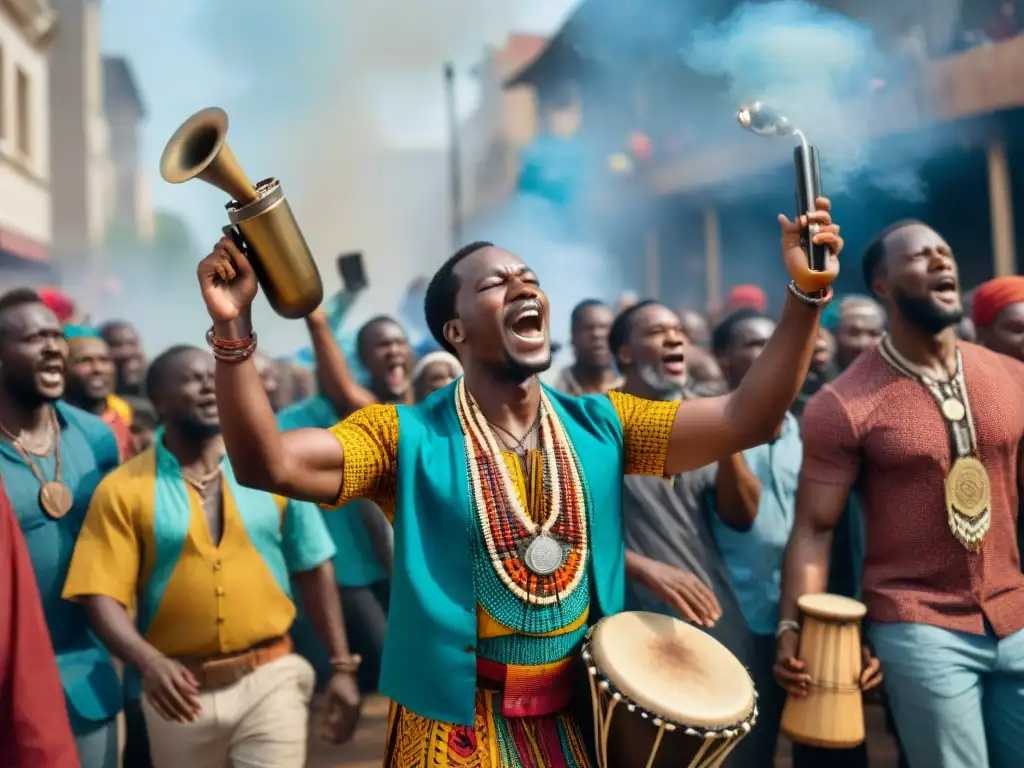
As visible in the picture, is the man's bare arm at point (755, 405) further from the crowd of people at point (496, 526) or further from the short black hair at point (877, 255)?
the short black hair at point (877, 255)

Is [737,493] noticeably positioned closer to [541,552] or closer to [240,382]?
[541,552]

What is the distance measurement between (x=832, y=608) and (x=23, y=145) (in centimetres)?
2132

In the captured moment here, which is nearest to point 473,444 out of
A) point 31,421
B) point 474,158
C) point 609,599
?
point 609,599

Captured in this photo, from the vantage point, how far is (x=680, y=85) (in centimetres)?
1961

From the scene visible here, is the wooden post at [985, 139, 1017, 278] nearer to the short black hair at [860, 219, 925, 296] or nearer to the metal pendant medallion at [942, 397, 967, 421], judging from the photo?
the short black hair at [860, 219, 925, 296]

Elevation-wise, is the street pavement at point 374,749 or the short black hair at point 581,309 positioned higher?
the short black hair at point 581,309

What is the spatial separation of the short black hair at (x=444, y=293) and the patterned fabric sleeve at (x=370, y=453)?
30 centimetres

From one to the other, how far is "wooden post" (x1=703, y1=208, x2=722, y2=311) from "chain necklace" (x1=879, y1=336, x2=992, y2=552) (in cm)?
1385

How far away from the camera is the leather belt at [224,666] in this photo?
3844mm

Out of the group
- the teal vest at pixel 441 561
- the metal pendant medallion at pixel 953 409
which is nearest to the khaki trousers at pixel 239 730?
the teal vest at pixel 441 561

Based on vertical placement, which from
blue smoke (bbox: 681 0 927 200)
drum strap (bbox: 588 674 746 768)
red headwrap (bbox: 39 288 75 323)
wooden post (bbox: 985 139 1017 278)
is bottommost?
drum strap (bbox: 588 674 746 768)

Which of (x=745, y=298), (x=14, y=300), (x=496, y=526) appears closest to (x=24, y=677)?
(x=496, y=526)

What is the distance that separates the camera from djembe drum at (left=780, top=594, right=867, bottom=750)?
Answer: 10.9 ft

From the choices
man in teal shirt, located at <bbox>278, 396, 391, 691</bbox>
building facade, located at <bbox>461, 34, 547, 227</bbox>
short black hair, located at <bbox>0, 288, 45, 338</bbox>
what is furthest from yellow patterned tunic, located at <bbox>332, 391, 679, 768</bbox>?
building facade, located at <bbox>461, 34, 547, 227</bbox>
